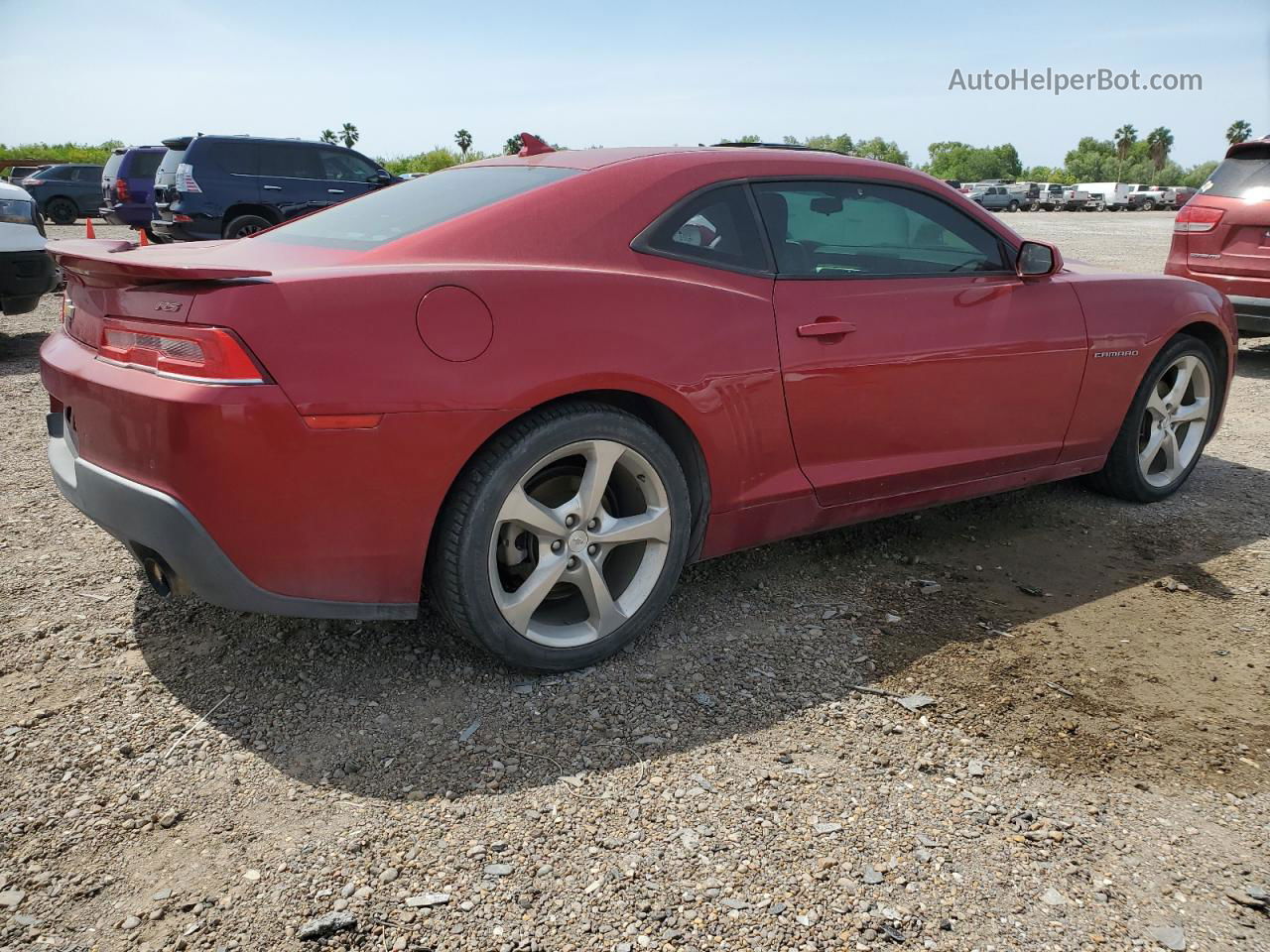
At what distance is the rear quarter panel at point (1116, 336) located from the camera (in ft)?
13.2

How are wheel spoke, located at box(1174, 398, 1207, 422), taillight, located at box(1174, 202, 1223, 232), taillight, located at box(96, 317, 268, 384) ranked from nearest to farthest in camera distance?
1. taillight, located at box(96, 317, 268, 384)
2. wheel spoke, located at box(1174, 398, 1207, 422)
3. taillight, located at box(1174, 202, 1223, 232)

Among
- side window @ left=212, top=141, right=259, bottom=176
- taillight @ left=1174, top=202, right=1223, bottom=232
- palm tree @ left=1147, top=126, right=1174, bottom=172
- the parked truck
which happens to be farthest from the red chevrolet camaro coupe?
palm tree @ left=1147, top=126, right=1174, bottom=172

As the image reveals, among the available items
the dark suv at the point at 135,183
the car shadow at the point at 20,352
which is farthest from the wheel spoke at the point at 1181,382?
the dark suv at the point at 135,183

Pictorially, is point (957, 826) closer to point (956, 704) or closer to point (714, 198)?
point (956, 704)

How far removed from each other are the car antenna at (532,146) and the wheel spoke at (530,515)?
1.56m

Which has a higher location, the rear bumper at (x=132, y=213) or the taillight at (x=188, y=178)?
the taillight at (x=188, y=178)

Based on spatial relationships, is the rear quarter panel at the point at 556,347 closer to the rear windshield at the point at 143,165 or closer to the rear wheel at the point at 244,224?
the rear wheel at the point at 244,224

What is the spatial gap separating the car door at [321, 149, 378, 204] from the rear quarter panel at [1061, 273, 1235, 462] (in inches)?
474

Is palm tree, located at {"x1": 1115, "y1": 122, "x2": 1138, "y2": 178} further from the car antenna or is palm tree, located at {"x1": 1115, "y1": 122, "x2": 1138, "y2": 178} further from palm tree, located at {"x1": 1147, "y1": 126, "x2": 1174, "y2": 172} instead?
the car antenna

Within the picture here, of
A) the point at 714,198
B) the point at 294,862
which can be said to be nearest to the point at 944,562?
the point at 714,198

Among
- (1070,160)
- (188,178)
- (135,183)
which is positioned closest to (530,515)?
(188,178)

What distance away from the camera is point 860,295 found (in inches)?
130

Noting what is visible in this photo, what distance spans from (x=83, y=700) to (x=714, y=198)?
235 cm

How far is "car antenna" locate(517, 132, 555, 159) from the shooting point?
3.72 meters
